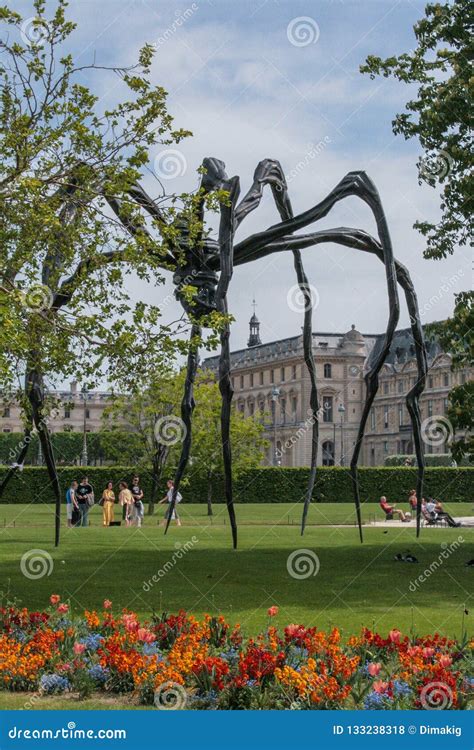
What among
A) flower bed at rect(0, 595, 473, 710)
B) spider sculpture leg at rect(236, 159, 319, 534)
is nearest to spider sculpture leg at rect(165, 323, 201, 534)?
spider sculpture leg at rect(236, 159, 319, 534)

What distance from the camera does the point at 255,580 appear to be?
45.9 ft

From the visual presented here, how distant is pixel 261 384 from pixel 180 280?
410ft

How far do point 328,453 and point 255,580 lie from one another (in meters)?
103

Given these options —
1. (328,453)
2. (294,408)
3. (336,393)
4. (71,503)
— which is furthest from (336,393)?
(71,503)

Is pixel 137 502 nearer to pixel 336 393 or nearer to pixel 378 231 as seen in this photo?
pixel 378 231

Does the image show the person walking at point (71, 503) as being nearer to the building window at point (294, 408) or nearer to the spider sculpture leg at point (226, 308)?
the spider sculpture leg at point (226, 308)

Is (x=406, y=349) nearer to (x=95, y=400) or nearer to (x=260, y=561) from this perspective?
(x=95, y=400)

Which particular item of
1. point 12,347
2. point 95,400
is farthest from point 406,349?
point 12,347

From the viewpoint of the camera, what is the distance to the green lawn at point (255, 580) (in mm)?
11070

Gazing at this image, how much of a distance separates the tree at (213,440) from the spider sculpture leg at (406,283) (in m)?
26.0

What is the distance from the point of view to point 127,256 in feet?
35.4

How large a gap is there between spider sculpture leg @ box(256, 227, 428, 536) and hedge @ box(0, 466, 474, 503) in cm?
3934

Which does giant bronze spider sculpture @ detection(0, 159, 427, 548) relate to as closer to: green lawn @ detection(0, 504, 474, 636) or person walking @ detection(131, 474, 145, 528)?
green lawn @ detection(0, 504, 474, 636)

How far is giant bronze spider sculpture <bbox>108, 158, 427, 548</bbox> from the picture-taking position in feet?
39.2
